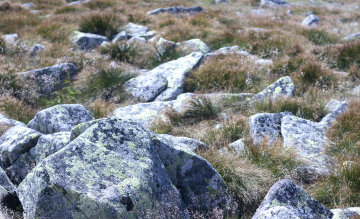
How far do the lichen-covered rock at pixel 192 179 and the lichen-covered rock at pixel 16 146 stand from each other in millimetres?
1919

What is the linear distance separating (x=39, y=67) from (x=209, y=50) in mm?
5365

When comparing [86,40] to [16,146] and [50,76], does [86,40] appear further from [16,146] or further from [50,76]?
[16,146]

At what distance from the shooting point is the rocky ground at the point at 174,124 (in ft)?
8.49

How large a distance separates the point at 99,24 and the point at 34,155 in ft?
29.1

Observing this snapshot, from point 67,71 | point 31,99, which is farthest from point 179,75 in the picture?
point 31,99

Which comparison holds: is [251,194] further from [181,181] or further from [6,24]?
[6,24]

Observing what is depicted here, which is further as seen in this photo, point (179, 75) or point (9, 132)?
point (179, 75)

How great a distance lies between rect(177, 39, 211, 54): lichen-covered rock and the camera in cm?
905

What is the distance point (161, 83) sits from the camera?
22.5ft

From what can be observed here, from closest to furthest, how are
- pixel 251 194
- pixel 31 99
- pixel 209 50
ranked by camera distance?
pixel 251 194, pixel 31 99, pixel 209 50

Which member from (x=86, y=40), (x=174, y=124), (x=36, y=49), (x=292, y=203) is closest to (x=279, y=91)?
(x=174, y=124)

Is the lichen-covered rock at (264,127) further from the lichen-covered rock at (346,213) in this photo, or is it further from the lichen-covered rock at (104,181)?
the lichen-covered rock at (104,181)

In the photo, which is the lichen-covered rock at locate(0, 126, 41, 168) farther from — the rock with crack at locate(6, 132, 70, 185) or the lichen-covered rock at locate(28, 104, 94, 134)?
the lichen-covered rock at locate(28, 104, 94, 134)

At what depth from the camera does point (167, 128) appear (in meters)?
5.04
